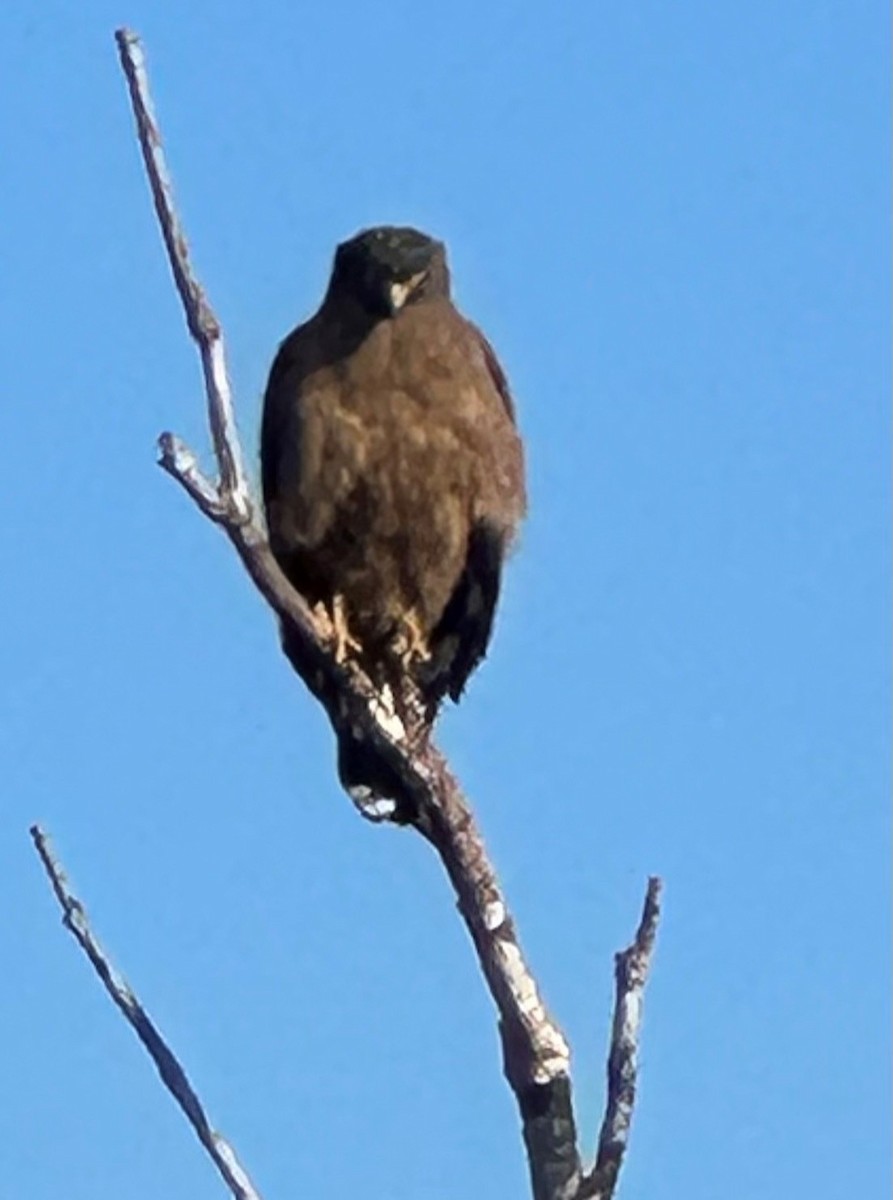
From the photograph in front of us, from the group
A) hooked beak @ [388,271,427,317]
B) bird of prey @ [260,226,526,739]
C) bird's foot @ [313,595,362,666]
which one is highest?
hooked beak @ [388,271,427,317]

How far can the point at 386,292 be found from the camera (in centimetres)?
724

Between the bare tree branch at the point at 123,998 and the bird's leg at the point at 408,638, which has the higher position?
the bird's leg at the point at 408,638

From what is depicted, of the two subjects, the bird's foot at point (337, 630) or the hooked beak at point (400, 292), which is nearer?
the bird's foot at point (337, 630)

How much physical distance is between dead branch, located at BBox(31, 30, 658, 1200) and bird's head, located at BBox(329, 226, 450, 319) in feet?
5.17

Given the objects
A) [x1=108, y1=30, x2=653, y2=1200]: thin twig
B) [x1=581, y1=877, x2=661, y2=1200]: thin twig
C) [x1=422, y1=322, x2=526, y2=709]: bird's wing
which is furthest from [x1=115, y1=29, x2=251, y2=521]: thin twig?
[x1=422, y1=322, x2=526, y2=709]: bird's wing

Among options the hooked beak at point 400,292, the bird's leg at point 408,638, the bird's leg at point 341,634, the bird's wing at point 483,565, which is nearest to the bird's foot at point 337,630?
the bird's leg at point 341,634

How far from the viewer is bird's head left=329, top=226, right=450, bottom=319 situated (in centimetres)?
725

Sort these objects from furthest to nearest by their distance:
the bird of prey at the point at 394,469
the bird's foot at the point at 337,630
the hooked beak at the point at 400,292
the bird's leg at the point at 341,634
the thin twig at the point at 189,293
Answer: the hooked beak at the point at 400,292
the bird of prey at the point at 394,469
the bird's leg at the point at 341,634
the bird's foot at the point at 337,630
the thin twig at the point at 189,293

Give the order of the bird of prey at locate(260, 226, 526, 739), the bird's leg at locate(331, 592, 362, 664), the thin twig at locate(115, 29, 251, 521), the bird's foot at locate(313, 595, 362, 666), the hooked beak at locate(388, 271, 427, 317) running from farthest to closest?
the hooked beak at locate(388, 271, 427, 317) < the bird of prey at locate(260, 226, 526, 739) < the bird's leg at locate(331, 592, 362, 664) < the bird's foot at locate(313, 595, 362, 666) < the thin twig at locate(115, 29, 251, 521)

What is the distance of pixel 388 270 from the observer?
23.9 ft

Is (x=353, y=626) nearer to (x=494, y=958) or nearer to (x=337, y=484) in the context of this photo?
(x=337, y=484)

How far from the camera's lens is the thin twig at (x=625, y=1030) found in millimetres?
4969

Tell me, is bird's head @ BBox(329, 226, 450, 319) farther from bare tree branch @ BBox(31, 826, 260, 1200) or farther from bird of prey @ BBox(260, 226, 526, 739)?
bare tree branch @ BBox(31, 826, 260, 1200)

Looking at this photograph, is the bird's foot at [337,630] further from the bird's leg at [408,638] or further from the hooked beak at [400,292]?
the hooked beak at [400,292]
